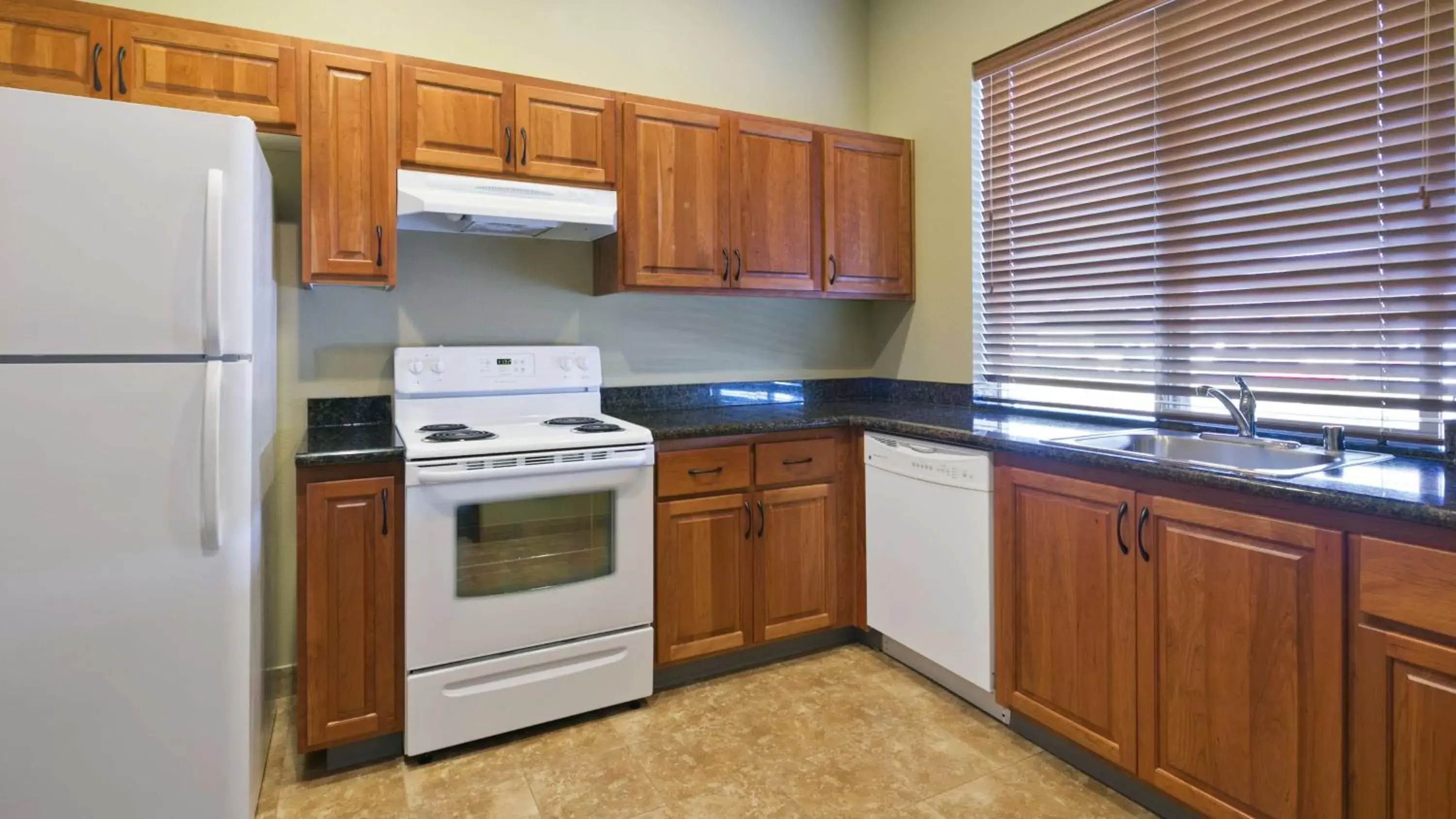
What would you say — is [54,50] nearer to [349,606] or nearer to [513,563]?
[349,606]

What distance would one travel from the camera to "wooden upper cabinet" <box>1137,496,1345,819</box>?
1552mm

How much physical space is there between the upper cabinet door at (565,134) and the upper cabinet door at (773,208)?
534 mm

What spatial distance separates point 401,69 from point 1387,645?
2952mm

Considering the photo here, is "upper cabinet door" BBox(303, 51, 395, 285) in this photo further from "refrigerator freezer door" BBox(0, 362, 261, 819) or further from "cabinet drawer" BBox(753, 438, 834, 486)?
"cabinet drawer" BBox(753, 438, 834, 486)

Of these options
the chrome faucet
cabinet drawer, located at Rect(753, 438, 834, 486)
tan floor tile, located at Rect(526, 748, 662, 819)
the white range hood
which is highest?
the white range hood

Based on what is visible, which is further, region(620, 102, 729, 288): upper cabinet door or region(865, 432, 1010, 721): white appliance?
→ region(620, 102, 729, 288): upper cabinet door

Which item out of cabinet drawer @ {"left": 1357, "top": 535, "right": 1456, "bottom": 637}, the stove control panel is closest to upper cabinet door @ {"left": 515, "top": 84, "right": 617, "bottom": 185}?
the stove control panel

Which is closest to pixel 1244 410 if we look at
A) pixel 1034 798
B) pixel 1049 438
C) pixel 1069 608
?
pixel 1049 438

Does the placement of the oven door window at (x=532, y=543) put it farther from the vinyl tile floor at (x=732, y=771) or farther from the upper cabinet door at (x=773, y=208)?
the upper cabinet door at (x=773, y=208)

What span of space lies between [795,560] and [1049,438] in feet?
3.45

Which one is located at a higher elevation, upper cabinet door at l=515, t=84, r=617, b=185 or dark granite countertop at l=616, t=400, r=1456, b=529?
upper cabinet door at l=515, t=84, r=617, b=185

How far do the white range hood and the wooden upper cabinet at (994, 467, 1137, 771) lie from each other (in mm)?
1618

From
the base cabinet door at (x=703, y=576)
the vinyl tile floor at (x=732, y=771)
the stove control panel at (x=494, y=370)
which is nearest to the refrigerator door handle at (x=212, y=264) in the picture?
the stove control panel at (x=494, y=370)

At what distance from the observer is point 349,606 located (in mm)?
2195
